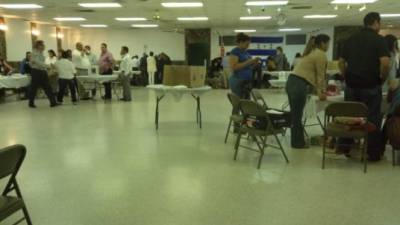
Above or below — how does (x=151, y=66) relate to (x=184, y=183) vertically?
above

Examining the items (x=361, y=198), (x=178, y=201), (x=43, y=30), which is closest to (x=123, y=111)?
(x=178, y=201)

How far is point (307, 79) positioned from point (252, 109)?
958mm

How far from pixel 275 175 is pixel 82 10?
9.16m

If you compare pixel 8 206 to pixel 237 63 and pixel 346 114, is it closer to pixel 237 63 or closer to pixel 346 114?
pixel 346 114

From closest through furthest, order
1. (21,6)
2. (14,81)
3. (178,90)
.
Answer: (178,90) < (14,81) < (21,6)

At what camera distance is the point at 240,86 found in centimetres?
522

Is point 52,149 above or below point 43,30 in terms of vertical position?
below

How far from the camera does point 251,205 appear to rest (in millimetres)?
2965

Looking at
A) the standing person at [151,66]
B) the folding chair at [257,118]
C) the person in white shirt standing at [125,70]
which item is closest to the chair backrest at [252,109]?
the folding chair at [257,118]

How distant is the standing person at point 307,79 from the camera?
4.36 m

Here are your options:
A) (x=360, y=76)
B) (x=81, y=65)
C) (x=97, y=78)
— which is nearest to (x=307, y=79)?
(x=360, y=76)

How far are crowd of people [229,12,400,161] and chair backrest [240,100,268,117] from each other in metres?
0.81

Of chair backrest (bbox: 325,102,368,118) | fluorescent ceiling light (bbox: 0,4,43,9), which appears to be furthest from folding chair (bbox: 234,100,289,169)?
fluorescent ceiling light (bbox: 0,4,43,9)

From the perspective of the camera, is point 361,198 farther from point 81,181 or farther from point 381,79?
point 81,181
